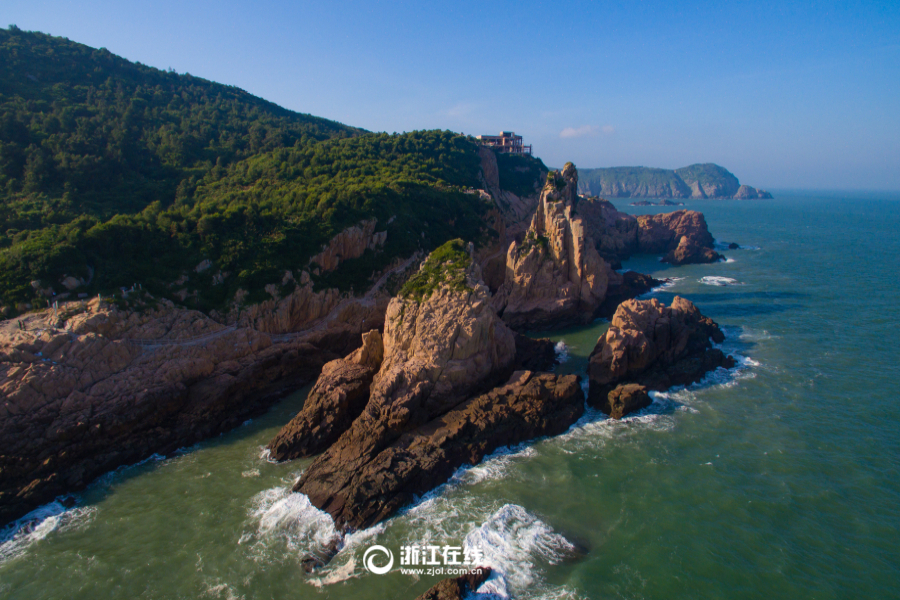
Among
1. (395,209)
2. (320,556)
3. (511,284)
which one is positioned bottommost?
(320,556)

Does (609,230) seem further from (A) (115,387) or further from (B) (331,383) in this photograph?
(A) (115,387)

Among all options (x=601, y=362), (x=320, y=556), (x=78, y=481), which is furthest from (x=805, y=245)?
(x=78, y=481)

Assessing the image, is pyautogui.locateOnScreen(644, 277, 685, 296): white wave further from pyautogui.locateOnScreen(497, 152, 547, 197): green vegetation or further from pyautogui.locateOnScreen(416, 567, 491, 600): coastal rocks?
pyautogui.locateOnScreen(416, 567, 491, 600): coastal rocks

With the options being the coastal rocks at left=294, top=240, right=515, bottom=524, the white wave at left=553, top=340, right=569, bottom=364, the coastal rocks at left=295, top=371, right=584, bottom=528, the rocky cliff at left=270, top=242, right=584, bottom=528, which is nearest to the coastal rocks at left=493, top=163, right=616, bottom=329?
the white wave at left=553, top=340, right=569, bottom=364

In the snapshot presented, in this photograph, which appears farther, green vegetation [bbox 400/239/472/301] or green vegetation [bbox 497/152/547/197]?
green vegetation [bbox 497/152/547/197]

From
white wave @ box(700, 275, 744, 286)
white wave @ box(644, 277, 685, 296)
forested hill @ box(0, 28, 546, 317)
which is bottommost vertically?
Answer: white wave @ box(644, 277, 685, 296)

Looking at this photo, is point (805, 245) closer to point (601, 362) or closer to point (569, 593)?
point (601, 362)

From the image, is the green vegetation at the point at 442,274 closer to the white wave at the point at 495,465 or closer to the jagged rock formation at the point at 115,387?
the white wave at the point at 495,465
